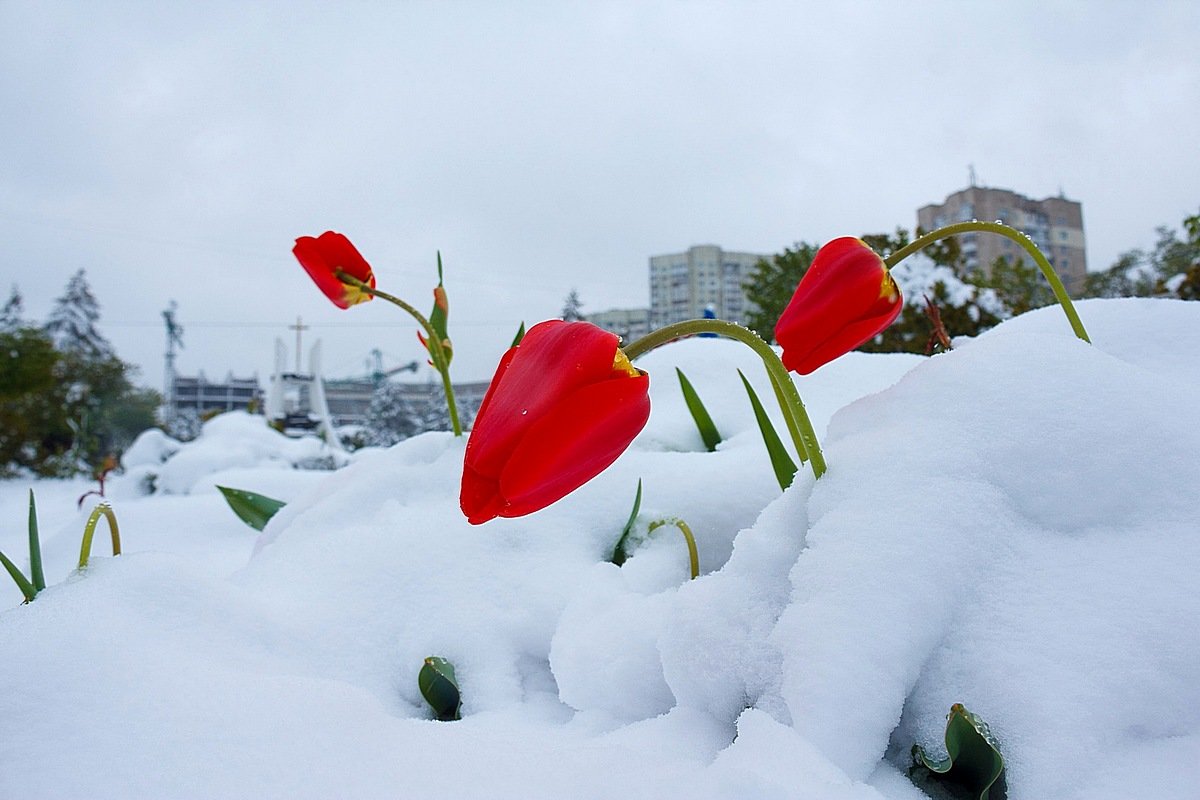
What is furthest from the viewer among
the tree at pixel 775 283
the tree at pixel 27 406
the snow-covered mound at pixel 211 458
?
the tree at pixel 27 406

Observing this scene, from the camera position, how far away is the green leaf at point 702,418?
79cm

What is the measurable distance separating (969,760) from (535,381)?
0.84 ft

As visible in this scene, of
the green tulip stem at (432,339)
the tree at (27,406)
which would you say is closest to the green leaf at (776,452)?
the green tulip stem at (432,339)

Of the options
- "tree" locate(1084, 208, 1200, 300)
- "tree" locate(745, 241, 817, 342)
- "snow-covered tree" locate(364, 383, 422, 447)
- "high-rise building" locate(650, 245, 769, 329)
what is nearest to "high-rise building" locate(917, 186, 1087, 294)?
"high-rise building" locate(650, 245, 769, 329)

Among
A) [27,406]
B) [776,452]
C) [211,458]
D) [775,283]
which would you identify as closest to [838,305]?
[776,452]

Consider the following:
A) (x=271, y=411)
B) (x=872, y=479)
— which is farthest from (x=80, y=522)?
(x=271, y=411)

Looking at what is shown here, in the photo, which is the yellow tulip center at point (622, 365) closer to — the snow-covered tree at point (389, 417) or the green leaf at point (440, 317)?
the green leaf at point (440, 317)

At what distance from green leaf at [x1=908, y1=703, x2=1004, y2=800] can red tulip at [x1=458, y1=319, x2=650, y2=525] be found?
0.19 m

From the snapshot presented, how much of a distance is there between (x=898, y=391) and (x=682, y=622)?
21 cm

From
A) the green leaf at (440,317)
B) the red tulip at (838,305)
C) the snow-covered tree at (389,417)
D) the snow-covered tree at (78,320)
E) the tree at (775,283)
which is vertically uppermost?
the snow-covered tree at (78,320)

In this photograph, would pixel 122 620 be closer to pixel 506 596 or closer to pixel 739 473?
pixel 506 596

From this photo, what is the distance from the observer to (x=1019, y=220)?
29906 millimetres

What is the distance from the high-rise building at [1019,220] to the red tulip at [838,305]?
2878 cm

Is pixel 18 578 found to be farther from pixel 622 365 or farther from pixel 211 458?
pixel 211 458
